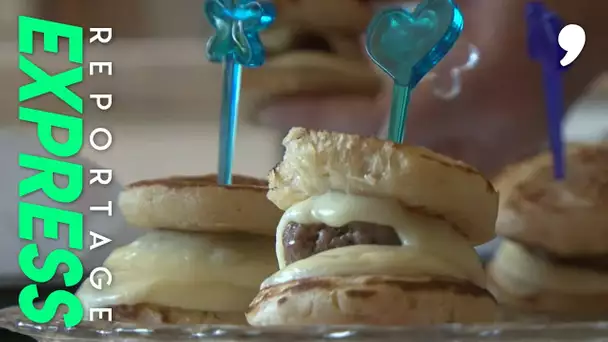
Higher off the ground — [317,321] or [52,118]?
[52,118]

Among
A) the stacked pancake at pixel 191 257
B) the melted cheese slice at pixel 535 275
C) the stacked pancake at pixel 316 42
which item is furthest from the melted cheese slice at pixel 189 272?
the stacked pancake at pixel 316 42

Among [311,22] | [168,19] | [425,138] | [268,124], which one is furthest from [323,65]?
[168,19]

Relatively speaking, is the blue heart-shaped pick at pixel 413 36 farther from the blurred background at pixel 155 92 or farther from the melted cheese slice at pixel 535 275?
the blurred background at pixel 155 92

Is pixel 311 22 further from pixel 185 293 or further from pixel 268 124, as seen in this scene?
pixel 185 293

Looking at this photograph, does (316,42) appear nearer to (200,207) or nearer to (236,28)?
(236,28)

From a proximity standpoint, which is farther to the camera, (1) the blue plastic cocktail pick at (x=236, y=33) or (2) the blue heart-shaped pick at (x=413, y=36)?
(1) the blue plastic cocktail pick at (x=236, y=33)
